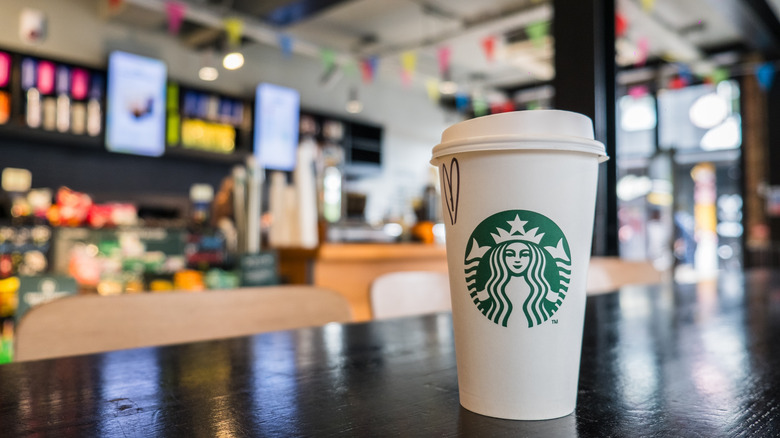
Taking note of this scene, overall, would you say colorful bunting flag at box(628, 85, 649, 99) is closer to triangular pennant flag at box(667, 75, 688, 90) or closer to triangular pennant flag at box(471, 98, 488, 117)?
triangular pennant flag at box(667, 75, 688, 90)

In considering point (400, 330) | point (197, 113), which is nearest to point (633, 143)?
point (197, 113)

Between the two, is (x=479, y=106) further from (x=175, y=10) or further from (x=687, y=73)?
(x=175, y=10)

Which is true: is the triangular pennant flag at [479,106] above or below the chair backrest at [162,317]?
above

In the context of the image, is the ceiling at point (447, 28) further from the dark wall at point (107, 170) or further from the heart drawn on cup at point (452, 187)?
the heart drawn on cup at point (452, 187)

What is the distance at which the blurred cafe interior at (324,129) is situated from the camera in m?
2.62

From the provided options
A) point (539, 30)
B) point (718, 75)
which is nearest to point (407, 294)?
point (539, 30)

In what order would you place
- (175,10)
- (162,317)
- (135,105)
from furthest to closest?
1. (135,105)
2. (175,10)
3. (162,317)

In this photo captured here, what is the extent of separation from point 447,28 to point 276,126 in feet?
7.29

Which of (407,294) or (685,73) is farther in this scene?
(685,73)

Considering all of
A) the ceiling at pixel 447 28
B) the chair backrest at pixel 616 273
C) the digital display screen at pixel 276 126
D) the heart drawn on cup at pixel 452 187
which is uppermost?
the ceiling at pixel 447 28

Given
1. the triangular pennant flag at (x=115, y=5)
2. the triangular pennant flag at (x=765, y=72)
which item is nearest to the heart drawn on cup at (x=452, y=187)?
the triangular pennant flag at (x=115, y=5)

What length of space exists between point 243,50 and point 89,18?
1592mm

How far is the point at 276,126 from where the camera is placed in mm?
6500

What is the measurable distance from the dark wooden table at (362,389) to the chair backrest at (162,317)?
0.18 m
